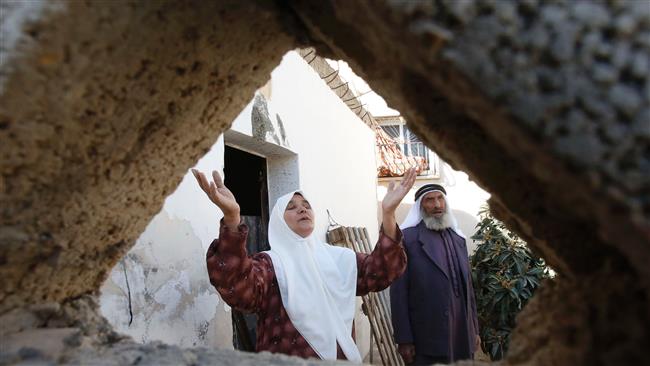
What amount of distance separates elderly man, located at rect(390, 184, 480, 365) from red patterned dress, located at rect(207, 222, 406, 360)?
0.61m

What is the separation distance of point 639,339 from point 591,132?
25 cm

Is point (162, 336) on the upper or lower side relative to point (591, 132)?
lower

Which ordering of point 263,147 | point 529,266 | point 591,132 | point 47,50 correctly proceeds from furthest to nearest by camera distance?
point 529,266 < point 263,147 < point 47,50 < point 591,132

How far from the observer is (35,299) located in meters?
0.94

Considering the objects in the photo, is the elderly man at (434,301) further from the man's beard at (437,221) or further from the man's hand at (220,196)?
the man's hand at (220,196)

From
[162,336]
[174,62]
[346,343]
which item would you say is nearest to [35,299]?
[174,62]

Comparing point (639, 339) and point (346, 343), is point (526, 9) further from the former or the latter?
point (346, 343)

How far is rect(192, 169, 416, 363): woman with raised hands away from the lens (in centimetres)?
224

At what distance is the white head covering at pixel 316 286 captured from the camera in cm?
239

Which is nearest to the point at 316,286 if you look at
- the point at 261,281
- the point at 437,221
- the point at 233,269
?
the point at 261,281

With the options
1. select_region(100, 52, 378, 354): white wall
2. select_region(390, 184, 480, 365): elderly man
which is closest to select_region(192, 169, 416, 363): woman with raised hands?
select_region(100, 52, 378, 354): white wall

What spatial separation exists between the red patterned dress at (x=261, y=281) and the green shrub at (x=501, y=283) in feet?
8.89

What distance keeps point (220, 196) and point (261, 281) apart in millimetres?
559

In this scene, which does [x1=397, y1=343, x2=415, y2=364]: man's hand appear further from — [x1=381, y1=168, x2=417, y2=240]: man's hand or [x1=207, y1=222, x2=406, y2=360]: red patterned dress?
[x1=381, y1=168, x2=417, y2=240]: man's hand
